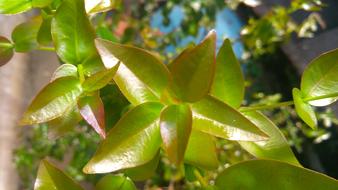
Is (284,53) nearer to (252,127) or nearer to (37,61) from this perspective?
(37,61)

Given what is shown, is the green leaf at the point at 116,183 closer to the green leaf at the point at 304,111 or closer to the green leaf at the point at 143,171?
the green leaf at the point at 143,171

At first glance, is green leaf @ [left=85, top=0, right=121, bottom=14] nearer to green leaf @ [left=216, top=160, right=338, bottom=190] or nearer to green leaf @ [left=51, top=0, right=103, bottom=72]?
green leaf @ [left=51, top=0, right=103, bottom=72]

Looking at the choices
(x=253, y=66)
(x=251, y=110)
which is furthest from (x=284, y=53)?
(x=251, y=110)

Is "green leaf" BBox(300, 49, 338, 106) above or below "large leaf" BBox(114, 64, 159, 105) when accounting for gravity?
below

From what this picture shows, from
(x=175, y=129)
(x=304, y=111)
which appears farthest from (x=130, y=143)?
(x=304, y=111)

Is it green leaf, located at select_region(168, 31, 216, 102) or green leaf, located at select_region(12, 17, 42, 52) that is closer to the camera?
green leaf, located at select_region(168, 31, 216, 102)

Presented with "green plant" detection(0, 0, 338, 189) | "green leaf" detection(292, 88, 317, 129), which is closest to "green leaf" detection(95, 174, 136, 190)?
"green plant" detection(0, 0, 338, 189)
